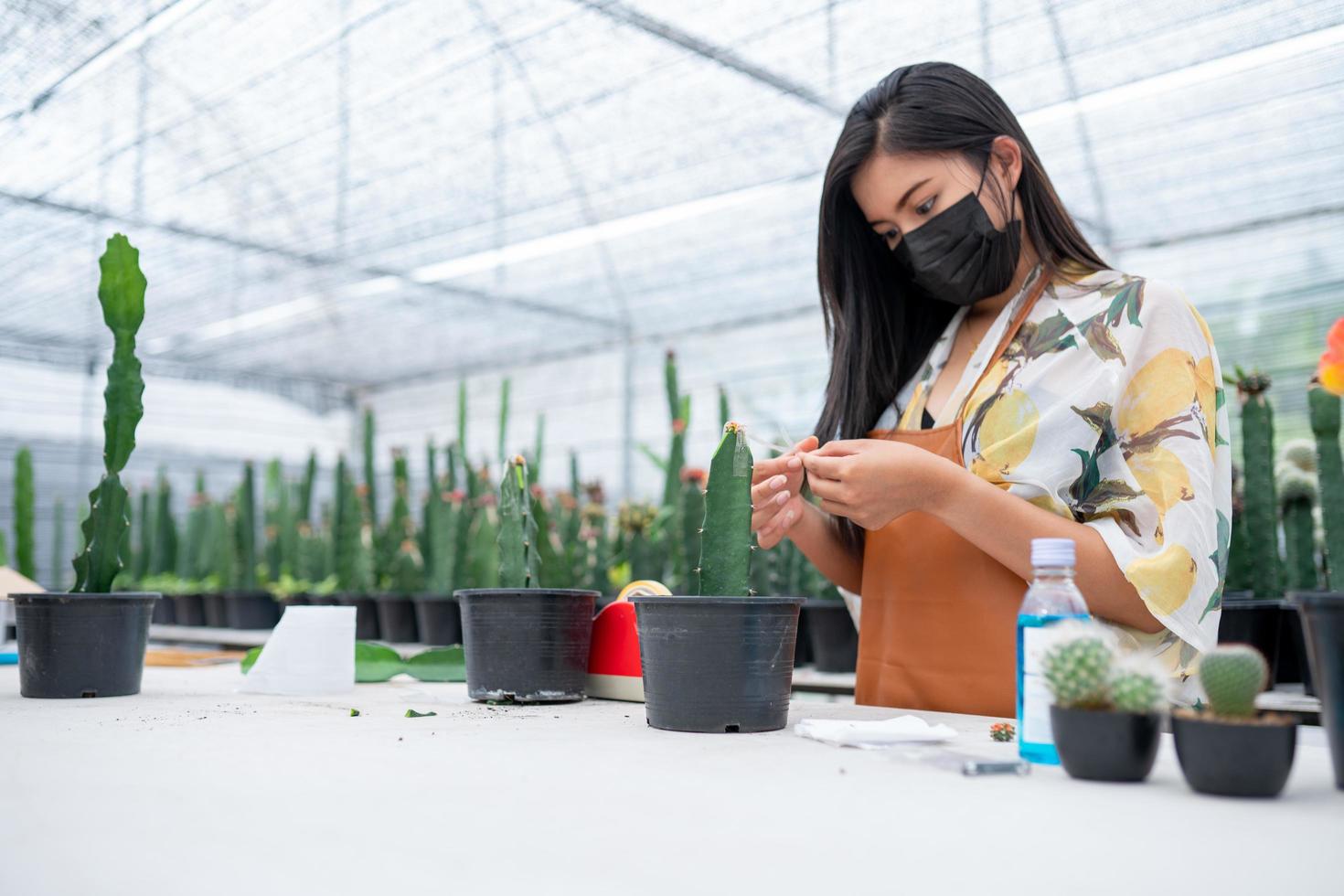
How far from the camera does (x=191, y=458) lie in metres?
8.72

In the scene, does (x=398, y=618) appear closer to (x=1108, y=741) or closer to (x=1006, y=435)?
(x=1006, y=435)

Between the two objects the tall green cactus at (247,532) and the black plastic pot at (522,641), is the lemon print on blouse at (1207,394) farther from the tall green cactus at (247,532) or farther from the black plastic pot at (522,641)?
the tall green cactus at (247,532)

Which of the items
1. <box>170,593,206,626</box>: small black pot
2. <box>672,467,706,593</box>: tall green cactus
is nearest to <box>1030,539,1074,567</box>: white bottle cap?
<box>672,467,706,593</box>: tall green cactus

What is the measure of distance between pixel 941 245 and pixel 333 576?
316 centimetres

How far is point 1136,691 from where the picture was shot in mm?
677

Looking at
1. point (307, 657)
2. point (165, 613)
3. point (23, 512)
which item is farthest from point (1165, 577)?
point (165, 613)

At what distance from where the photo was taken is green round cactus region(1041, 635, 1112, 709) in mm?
684

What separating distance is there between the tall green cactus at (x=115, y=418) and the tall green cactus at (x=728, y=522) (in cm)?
83

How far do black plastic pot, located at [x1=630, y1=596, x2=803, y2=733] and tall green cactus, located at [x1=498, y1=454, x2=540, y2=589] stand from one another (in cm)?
31

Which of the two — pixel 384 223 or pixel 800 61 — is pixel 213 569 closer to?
pixel 384 223

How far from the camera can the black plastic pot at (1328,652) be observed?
65 centimetres

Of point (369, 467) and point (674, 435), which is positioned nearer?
point (674, 435)

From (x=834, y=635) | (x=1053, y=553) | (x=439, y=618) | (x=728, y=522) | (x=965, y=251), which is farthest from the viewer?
(x=439, y=618)

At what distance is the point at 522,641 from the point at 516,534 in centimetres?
13
